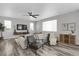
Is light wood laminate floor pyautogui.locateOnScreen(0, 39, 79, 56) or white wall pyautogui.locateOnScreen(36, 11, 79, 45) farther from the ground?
white wall pyautogui.locateOnScreen(36, 11, 79, 45)

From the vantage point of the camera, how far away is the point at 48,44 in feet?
7.75

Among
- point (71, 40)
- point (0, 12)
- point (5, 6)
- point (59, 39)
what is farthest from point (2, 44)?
point (71, 40)

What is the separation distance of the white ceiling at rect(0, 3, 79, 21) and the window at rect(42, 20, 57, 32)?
0.62 feet

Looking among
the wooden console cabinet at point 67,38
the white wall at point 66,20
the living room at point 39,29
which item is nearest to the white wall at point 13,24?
the living room at point 39,29

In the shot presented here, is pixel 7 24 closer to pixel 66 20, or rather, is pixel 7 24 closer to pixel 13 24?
pixel 13 24

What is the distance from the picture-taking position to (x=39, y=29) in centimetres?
244

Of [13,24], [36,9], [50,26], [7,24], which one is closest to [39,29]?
[50,26]

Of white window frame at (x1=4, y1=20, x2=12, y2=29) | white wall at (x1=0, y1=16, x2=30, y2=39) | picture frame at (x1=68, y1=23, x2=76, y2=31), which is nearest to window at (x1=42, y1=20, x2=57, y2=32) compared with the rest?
picture frame at (x1=68, y1=23, x2=76, y2=31)

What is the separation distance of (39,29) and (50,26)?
317 mm

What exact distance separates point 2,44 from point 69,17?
187 cm

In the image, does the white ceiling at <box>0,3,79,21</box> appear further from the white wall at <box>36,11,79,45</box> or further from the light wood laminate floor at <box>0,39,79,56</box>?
the light wood laminate floor at <box>0,39,79,56</box>

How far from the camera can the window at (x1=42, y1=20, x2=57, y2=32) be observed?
2.38 m

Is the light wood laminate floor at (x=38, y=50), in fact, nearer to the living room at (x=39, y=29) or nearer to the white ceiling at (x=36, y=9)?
the living room at (x=39, y=29)

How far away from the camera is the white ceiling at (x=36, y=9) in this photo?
220 centimetres
